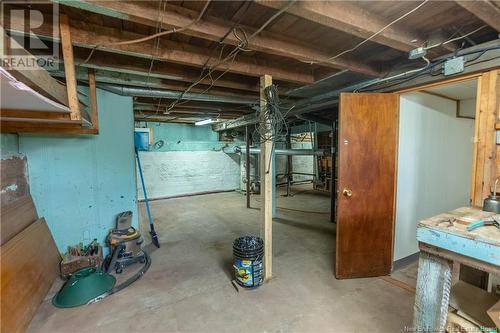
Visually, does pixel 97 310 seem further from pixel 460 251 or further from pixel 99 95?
pixel 460 251

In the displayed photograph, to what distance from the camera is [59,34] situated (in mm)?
1625

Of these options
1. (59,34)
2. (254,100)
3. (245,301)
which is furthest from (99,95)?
(245,301)

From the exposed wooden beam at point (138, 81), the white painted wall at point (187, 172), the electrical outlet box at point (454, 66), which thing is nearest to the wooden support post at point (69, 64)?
the exposed wooden beam at point (138, 81)

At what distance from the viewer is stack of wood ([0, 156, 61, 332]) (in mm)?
1692

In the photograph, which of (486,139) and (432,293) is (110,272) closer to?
(432,293)

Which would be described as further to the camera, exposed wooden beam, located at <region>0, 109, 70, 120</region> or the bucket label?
the bucket label

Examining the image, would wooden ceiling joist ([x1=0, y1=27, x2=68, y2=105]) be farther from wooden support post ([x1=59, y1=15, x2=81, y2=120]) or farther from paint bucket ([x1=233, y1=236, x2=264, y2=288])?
paint bucket ([x1=233, y1=236, x2=264, y2=288])

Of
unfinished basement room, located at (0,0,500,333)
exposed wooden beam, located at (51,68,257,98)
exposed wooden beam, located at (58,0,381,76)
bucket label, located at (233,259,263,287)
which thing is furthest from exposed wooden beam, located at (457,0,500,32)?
exposed wooden beam, located at (51,68,257,98)

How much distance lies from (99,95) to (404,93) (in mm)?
3443

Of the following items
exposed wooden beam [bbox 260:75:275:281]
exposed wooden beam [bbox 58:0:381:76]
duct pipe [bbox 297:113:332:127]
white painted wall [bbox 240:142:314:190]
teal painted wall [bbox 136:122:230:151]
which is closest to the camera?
exposed wooden beam [bbox 58:0:381:76]

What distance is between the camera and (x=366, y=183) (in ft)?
7.87

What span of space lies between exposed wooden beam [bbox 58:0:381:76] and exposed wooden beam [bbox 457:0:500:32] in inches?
36.7

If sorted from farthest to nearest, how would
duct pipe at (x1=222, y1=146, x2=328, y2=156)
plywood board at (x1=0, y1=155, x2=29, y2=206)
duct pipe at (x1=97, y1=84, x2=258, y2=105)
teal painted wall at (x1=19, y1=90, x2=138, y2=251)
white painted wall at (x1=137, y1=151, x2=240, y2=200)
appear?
white painted wall at (x1=137, y1=151, x2=240, y2=200), duct pipe at (x1=222, y1=146, x2=328, y2=156), duct pipe at (x1=97, y1=84, x2=258, y2=105), teal painted wall at (x1=19, y1=90, x2=138, y2=251), plywood board at (x1=0, y1=155, x2=29, y2=206)

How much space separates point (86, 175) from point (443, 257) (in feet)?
11.2
